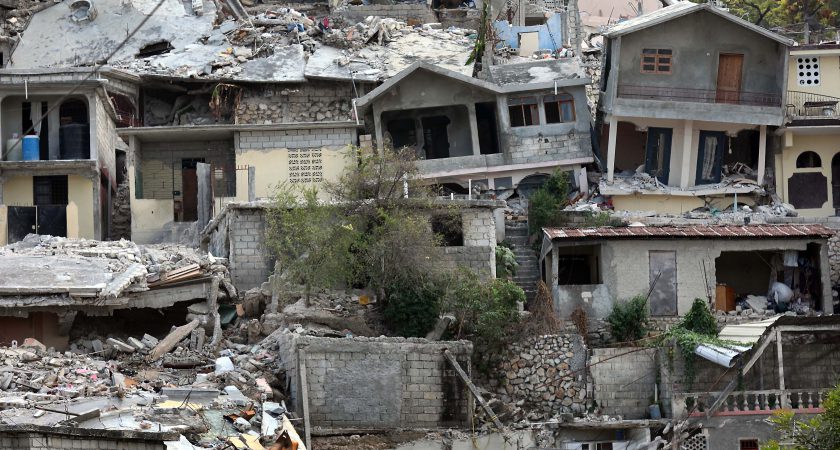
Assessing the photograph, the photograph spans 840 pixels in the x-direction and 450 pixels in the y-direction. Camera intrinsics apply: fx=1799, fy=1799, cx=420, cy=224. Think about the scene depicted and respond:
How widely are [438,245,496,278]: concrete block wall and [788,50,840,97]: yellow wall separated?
435 inches

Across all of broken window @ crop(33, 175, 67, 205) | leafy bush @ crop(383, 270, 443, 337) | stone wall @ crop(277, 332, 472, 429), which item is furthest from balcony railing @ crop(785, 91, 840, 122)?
broken window @ crop(33, 175, 67, 205)

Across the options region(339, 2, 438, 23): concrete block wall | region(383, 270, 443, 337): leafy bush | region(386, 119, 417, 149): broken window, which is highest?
region(339, 2, 438, 23): concrete block wall

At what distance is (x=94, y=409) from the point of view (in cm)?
2670

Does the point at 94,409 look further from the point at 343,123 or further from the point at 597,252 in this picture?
the point at 343,123

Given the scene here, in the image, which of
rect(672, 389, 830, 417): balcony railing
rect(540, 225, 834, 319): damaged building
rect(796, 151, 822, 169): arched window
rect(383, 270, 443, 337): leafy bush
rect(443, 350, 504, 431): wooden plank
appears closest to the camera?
rect(443, 350, 504, 431): wooden plank

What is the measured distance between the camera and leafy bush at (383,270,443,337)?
34469mm

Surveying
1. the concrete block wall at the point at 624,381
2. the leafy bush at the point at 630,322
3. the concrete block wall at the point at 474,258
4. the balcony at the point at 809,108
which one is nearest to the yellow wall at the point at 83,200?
the concrete block wall at the point at 474,258

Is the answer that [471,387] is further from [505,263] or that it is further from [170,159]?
[170,159]

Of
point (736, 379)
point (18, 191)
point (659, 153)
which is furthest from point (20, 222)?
point (736, 379)

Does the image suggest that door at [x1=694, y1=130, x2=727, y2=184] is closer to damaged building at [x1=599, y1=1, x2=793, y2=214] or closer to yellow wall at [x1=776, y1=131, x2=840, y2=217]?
damaged building at [x1=599, y1=1, x2=793, y2=214]

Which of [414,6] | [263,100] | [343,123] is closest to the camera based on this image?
[343,123]

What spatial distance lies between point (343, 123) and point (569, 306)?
28.8ft

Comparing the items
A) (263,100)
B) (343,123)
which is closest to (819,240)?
(343,123)

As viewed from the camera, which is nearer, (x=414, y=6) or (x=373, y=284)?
(x=373, y=284)
